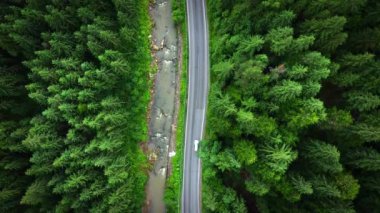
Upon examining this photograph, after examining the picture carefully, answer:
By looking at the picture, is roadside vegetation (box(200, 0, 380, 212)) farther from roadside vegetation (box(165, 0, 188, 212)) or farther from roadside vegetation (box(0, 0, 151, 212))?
roadside vegetation (box(0, 0, 151, 212))

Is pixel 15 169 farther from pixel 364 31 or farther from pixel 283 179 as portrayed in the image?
pixel 364 31

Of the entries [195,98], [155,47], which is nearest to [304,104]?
[195,98]

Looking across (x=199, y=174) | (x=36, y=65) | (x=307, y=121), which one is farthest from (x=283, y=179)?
(x=36, y=65)

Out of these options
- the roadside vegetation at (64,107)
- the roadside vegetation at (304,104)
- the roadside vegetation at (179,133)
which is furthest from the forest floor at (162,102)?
the roadside vegetation at (304,104)

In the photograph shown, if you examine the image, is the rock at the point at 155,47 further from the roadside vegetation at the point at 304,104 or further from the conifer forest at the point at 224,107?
the roadside vegetation at the point at 304,104

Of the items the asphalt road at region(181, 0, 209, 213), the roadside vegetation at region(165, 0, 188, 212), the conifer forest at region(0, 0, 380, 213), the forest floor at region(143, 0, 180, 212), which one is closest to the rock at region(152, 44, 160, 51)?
the forest floor at region(143, 0, 180, 212)
